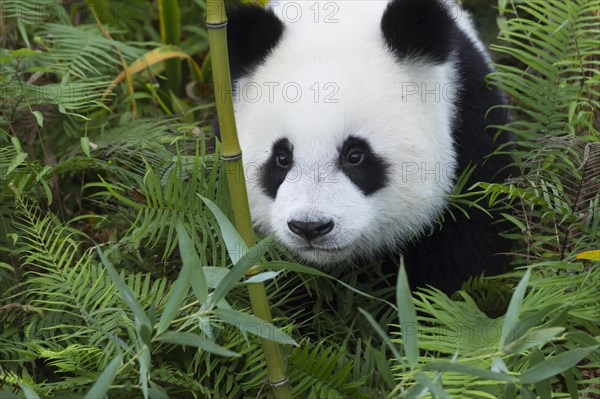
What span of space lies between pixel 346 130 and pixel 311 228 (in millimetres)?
490

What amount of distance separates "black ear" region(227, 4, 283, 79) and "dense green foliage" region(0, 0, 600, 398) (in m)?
0.44

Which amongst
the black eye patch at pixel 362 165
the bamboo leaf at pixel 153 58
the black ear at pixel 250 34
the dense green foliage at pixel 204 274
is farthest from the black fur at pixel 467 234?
the bamboo leaf at pixel 153 58

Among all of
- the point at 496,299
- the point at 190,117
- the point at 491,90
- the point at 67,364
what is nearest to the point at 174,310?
the point at 67,364

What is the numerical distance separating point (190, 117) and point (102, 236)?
122cm

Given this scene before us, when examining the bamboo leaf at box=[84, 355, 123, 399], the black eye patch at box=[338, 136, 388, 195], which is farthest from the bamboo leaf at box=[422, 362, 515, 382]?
the black eye patch at box=[338, 136, 388, 195]

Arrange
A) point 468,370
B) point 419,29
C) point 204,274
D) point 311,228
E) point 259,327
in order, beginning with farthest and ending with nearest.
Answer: point 419,29 → point 311,228 → point 259,327 → point 204,274 → point 468,370

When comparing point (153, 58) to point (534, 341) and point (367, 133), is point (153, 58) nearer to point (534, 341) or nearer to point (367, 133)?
point (367, 133)

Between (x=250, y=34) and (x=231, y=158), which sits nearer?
(x=231, y=158)

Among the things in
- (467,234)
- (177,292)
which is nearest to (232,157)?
(177,292)

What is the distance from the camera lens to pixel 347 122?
3.37m

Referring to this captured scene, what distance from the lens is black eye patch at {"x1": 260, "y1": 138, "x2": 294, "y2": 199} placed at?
3.46 m

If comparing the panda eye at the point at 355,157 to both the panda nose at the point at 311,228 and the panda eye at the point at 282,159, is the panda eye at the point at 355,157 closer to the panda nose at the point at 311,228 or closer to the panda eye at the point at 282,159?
the panda eye at the point at 282,159

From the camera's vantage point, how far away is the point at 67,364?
2924mm

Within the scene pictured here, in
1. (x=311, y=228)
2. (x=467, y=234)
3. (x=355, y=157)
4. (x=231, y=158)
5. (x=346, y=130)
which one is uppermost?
(x=231, y=158)
